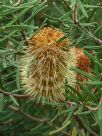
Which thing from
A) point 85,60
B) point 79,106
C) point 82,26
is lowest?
point 79,106

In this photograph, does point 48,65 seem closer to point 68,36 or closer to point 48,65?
point 48,65

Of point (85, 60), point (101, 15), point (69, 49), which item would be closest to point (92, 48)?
point (85, 60)

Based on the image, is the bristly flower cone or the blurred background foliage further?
the bristly flower cone

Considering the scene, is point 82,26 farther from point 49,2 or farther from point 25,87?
point 49,2

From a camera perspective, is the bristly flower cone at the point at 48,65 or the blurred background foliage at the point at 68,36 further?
the bristly flower cone at the point at 48,65

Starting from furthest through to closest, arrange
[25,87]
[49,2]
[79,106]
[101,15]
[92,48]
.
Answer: [101,15] → [49,2] → [92,48] → [25,87] → [79,106]

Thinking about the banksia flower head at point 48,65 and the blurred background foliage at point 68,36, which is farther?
the banksia flower head at point 48,65

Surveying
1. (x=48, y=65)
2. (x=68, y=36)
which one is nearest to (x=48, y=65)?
(x=48, y=65)
